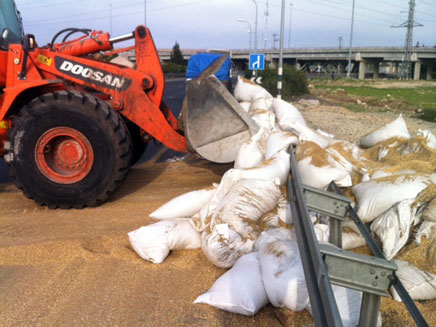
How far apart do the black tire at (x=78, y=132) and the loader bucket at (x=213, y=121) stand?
87 cm

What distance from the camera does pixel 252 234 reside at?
336cm

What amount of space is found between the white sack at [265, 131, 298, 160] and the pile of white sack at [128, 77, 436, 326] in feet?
0.04

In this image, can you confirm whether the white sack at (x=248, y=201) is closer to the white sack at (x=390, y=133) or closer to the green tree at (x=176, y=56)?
the white sack at (x=390, y=133)

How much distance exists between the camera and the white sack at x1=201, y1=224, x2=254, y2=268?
126 inches

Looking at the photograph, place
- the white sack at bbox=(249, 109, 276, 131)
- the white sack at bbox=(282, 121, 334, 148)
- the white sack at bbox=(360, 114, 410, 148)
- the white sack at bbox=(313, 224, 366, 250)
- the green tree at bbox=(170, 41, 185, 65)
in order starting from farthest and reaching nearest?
the green tree at bbox=(170, 41, 185, 65)
the white sack at bbox=(249, 109, 276, 131)
the white sack at bbox=(360, 114, 410, 148)
the white sack at bbox=(282, 121, 334, 148)
the white sack at bbox=(313, 224, 366, 250)

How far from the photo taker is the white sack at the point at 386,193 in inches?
131

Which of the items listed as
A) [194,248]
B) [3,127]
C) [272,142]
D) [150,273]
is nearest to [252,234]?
[194,248]

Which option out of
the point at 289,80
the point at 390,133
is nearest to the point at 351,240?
the point at 390,133

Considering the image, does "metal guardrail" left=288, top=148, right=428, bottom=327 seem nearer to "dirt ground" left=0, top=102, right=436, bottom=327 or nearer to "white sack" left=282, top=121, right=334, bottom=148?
"dirt ground" left=0, top=102, right=436, bottom=327

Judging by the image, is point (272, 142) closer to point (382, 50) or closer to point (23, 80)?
point (23, 80)

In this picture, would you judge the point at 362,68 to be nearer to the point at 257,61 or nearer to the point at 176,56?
the point at 176,56

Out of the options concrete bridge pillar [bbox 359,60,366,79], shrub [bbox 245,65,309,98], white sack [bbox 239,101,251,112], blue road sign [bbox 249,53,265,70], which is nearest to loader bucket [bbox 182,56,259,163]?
white sack [bbox 239,101,251,112]

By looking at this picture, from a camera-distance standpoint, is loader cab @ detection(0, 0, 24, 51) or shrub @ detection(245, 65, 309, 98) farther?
shrub @ detection(245, 65, 309, 98)

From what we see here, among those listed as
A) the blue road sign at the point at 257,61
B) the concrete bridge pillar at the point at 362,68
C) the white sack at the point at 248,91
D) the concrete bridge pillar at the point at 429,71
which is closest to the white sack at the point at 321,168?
the white sack at the point at 248,91
